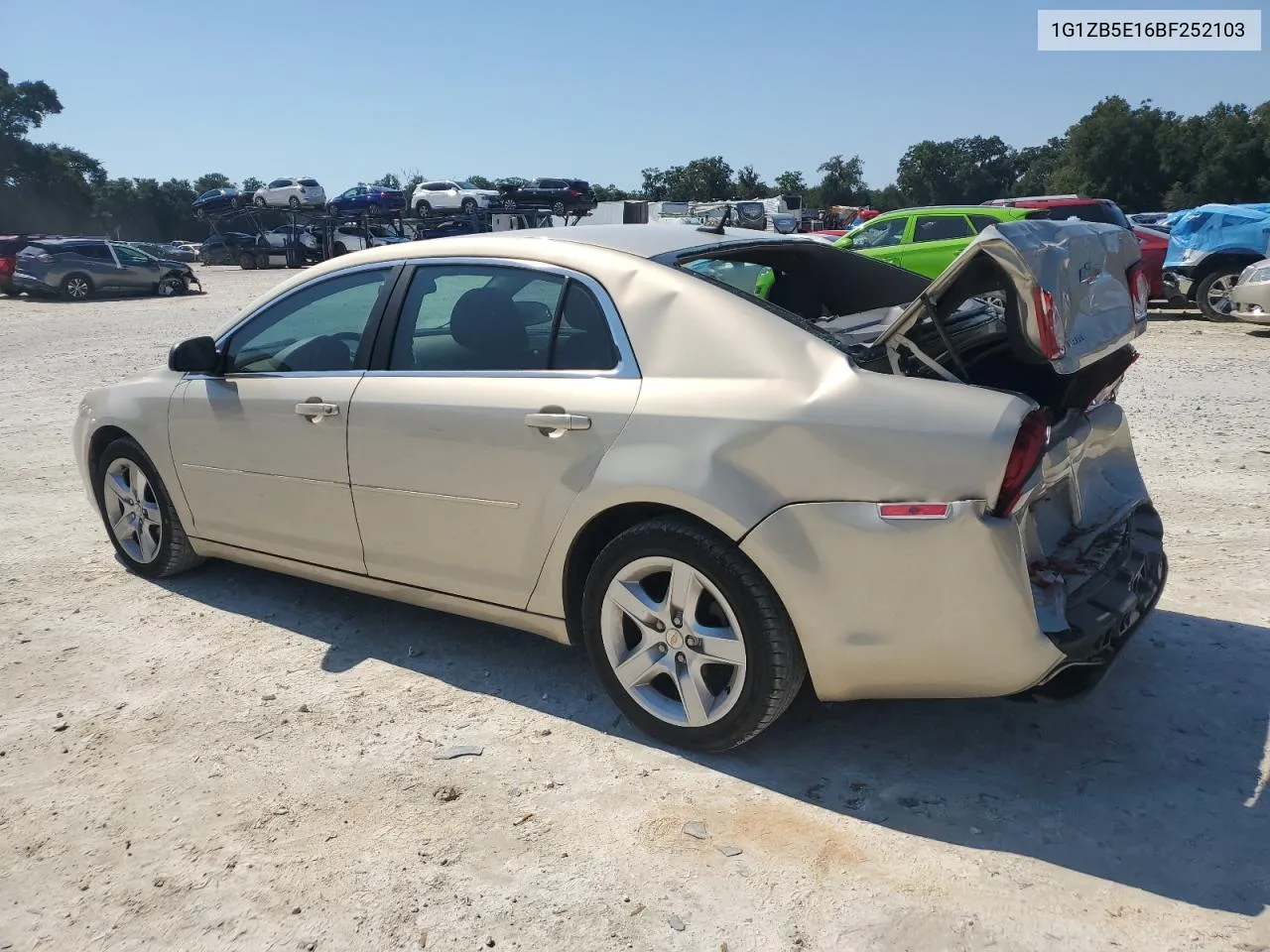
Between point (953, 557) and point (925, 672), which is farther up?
point (953, 557)

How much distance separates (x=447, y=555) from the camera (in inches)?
144

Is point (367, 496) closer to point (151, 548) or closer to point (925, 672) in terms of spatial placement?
point (151, 548)

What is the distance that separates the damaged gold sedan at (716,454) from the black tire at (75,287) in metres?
26.7

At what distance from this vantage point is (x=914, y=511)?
268 centimetres

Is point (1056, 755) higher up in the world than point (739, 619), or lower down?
lower down

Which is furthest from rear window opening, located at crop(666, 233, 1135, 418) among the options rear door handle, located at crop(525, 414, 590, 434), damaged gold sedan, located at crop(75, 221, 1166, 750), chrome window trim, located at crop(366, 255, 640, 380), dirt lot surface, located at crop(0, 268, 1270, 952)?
dirt lot surface, located at crop(0, 268, 1270, 952)

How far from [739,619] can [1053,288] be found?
4.30 ft

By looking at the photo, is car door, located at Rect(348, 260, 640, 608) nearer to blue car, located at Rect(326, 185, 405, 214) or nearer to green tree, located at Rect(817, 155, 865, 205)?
blue car, located at Rect(326, 185, 405, 214)

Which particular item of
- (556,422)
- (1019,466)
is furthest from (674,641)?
(1019,466)

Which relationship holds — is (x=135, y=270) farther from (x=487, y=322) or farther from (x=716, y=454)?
(x=716, y=454)

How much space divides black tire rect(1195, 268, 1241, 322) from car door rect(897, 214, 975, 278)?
338 cm

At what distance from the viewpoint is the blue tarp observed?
1282 centimetres

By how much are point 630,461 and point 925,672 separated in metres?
1.07

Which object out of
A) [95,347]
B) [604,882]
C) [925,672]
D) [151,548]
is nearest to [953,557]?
[925,672]
